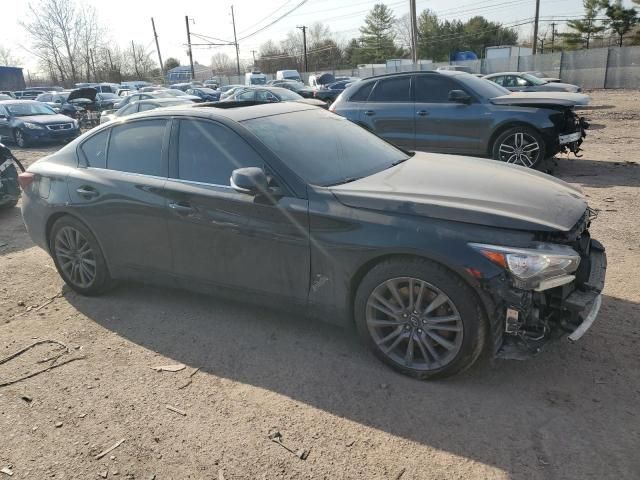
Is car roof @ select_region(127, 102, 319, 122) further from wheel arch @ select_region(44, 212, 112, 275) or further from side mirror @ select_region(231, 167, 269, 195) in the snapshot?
wheel arch @ select_region(44, 212, 112, 275)

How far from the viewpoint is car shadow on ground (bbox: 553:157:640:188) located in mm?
7991

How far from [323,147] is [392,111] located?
226 inches

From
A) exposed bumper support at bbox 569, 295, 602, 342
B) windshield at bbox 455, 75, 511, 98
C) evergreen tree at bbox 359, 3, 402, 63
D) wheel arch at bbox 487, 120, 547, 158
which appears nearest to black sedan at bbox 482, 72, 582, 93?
windshield at bbox 455, 75, 511, 98

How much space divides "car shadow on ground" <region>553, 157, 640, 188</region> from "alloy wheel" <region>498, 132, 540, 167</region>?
2.43ft

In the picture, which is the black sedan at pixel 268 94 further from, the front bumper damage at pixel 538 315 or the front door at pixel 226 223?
the front bumper damage at pixel 538 315

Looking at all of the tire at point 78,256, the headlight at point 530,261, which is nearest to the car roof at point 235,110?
the tire at point 78,256

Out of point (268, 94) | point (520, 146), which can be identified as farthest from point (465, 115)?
point (268, 94)

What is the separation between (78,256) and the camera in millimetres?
4543

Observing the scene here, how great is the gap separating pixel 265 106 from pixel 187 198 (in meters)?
1.02

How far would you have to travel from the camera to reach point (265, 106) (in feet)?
13.7

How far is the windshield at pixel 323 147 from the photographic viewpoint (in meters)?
3.52

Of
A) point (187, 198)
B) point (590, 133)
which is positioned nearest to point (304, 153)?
point (187, 198)

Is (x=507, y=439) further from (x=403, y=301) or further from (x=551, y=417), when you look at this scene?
(x=403, y=301)

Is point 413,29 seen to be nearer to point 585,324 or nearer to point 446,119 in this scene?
point 446,119
